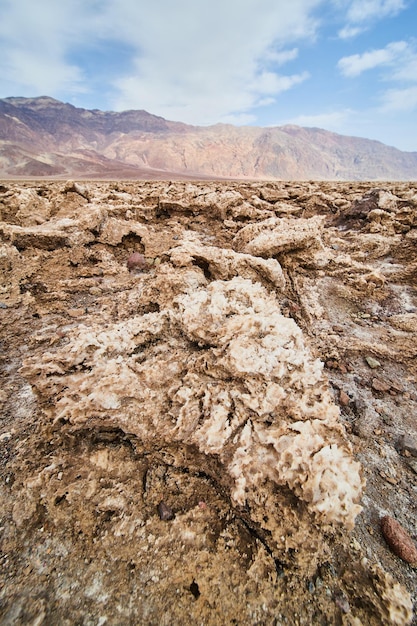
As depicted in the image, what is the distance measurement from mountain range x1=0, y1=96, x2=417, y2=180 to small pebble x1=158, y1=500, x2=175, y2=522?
5171 cm

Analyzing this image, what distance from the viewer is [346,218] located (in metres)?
6.53

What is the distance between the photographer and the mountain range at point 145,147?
57278 mm

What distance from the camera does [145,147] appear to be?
7500 cm

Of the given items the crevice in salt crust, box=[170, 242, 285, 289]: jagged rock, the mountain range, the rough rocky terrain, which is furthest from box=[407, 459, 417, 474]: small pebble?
the mountain range

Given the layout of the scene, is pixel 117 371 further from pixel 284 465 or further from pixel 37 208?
pixel 37 208

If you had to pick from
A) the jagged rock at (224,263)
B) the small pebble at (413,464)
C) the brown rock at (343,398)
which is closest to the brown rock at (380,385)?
Answer: the brown rock at (343,398)

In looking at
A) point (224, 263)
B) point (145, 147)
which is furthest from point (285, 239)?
point (145, 147)

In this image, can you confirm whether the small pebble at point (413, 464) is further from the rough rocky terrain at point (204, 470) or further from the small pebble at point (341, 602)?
the small pebble at point (341, 602)

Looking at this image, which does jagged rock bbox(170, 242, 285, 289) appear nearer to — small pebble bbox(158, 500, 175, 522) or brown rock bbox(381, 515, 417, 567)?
small pebble bbox(158, 500, 175, 522)

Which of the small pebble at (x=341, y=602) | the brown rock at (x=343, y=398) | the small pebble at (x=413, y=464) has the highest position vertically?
the brown rock at (x=343, y=398)

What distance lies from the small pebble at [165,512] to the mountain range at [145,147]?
2036 inches

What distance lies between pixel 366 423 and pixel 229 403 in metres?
1.20

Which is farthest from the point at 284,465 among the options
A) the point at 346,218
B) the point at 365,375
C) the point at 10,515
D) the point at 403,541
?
the point at 346,218

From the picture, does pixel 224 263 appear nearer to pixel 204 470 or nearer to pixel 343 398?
pixel 343 398
